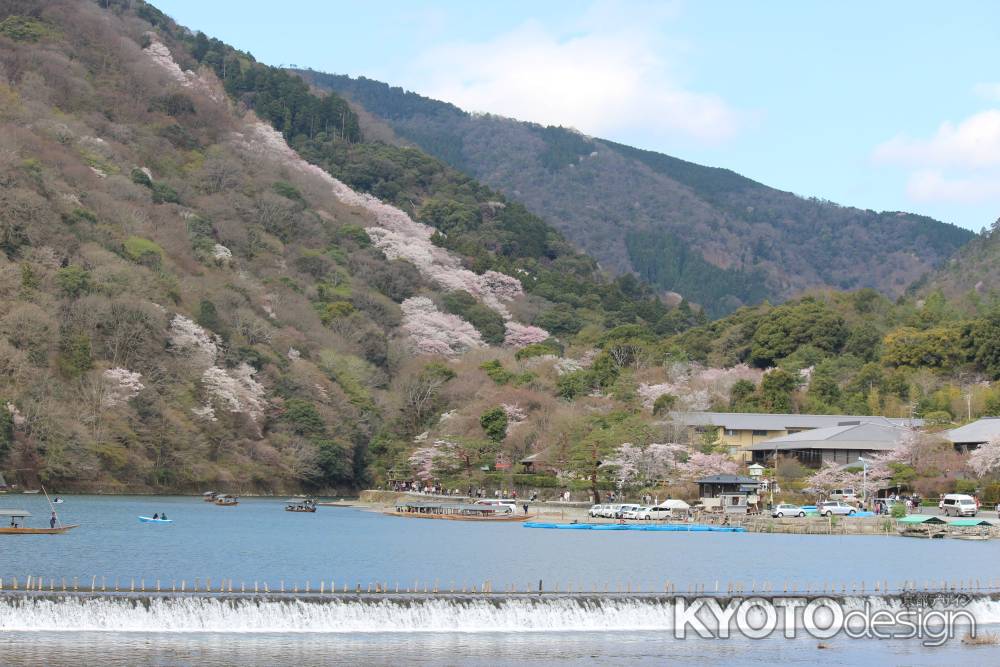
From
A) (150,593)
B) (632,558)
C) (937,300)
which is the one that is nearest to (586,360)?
(937,300)

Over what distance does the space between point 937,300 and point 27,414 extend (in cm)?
7739

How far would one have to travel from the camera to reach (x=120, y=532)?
60250mm

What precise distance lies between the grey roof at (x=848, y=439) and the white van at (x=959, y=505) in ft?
33.9

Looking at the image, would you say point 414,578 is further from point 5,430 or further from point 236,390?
point 236,390

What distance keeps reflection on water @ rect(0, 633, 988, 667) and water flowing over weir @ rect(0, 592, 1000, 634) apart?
64 cm

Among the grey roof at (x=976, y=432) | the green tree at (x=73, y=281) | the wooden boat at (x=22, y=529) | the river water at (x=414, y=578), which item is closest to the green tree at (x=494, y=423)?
the river water at (x=414, y=578)

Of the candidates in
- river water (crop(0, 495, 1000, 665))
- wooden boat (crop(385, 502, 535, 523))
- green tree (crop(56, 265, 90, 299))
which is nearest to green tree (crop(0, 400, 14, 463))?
river water (crop(0, 495, 1000, 665))

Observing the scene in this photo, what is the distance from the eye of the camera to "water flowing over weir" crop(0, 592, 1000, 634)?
120ft

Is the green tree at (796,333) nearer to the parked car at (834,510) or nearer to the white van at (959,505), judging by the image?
the parked car at (834,510)

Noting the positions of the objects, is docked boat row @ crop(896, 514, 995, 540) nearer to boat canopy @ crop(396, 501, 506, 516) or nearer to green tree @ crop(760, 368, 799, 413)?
boat canopy @ crop(396, 501, 506, 516)

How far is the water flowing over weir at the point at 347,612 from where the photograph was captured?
36562 millimetres

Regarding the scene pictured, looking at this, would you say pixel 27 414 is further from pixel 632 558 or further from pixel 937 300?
pixel 937 300

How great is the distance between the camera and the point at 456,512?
8225 cm

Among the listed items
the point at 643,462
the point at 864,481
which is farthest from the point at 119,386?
the point at 864,481
